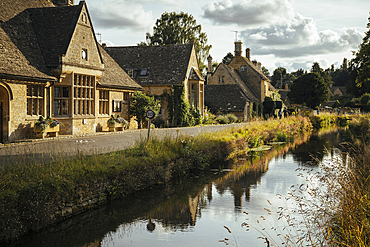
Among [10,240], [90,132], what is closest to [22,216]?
[10,240]

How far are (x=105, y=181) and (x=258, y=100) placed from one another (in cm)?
4485

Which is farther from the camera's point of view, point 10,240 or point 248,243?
point 248,243

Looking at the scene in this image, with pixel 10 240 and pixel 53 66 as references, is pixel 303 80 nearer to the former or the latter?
pixel 53 66

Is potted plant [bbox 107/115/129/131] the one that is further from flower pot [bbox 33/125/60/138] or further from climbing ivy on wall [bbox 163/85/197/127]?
Answer: climbing ivy on wall [bbox 163/85/197/127]

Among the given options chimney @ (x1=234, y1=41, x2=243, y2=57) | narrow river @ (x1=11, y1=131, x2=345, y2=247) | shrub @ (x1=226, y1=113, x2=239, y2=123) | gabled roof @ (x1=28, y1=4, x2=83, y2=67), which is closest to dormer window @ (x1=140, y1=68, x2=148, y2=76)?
shrub @ (x1=226, y1=113, x2=239, y2=123)

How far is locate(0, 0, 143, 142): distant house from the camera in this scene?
57.0ft

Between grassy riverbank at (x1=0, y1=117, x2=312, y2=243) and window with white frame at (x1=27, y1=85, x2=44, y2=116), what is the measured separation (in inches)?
287

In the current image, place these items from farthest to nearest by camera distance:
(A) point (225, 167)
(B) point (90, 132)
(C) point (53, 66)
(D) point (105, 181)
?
(B) point (90, 132) < (C) point (53, 66) < (A) point (225, 167) < (D) point (105, 181)

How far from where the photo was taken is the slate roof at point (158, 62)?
34.2 m

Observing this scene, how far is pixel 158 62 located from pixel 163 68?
1079 mm

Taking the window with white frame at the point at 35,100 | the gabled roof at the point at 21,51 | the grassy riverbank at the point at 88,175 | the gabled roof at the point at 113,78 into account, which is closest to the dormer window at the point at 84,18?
the gabled roof at the point at 21,51

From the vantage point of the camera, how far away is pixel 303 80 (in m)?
68.6

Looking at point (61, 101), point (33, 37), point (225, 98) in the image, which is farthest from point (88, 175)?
point (225, 98)

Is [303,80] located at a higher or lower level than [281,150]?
higher
